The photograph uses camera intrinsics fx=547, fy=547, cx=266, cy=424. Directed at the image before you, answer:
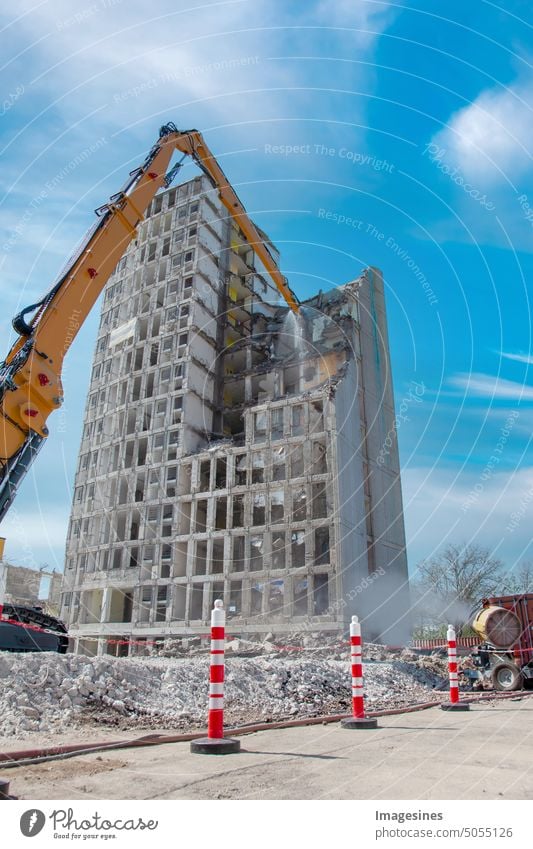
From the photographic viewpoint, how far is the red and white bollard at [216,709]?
460cm

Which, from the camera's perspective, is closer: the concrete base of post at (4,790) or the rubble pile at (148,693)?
the concrete base of post at (4,790)

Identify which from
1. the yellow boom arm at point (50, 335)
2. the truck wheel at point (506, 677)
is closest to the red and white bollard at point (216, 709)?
the yellow boom arm at point (50, 335)

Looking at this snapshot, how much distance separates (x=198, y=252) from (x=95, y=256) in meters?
30.3

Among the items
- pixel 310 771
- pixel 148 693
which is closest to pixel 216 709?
pixel 310 771

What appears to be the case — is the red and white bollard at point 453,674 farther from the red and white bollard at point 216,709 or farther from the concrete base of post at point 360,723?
the red and white bollard at point 216,709

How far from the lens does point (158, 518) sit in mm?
36344

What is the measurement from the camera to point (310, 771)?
3.72 m

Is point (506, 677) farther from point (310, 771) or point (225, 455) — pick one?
point (225, 455)

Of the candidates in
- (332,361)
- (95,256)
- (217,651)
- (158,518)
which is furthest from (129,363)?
(217,651)

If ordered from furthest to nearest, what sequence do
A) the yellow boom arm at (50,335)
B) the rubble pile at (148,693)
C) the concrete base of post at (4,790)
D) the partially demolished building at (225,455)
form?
the partially demolished building at (225,455) < the yellow boom arm at (50,335) < the rubble pile at (148,693) < the concrete base of post at (4,790)

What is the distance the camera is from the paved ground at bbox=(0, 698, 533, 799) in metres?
3.17

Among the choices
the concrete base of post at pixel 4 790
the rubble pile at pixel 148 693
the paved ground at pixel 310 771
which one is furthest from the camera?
the rubble pile at pixel 148 693
